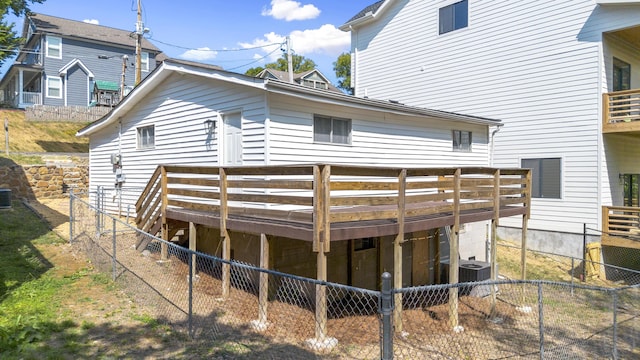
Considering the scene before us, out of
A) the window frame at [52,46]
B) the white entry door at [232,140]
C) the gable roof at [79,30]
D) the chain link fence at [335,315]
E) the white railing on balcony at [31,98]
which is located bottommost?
the chain link fence at [335,315]

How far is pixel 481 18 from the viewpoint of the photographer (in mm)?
15930

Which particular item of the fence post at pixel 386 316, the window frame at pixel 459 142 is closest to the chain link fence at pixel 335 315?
the fence post at pixel 386 316

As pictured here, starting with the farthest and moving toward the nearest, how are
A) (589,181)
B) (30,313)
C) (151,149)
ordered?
1. (589,181)
2. (151,149)
3. (30,313)

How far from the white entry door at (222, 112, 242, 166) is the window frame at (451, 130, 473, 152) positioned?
22.6ft

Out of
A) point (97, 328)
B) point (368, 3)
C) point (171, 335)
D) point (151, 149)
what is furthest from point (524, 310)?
point (368, 3)

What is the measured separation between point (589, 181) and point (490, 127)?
12.2ft

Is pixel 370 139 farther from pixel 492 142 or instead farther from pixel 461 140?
pixel 492 142

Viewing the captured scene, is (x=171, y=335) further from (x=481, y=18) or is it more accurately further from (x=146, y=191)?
(x=481, y=18)

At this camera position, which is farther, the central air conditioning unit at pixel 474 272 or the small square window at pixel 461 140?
the small square window at pixel 461 140

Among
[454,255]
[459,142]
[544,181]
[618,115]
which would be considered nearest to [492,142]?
[544,181]

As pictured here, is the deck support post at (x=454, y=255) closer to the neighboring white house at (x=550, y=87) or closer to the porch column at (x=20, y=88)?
the neighboring white house at (x=550, y=87)

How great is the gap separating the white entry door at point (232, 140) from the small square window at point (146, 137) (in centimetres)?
384

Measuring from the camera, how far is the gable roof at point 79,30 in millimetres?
27572

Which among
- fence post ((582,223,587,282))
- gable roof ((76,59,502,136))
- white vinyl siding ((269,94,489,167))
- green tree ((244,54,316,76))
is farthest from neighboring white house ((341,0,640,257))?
green tree ((244,54,316,76))
